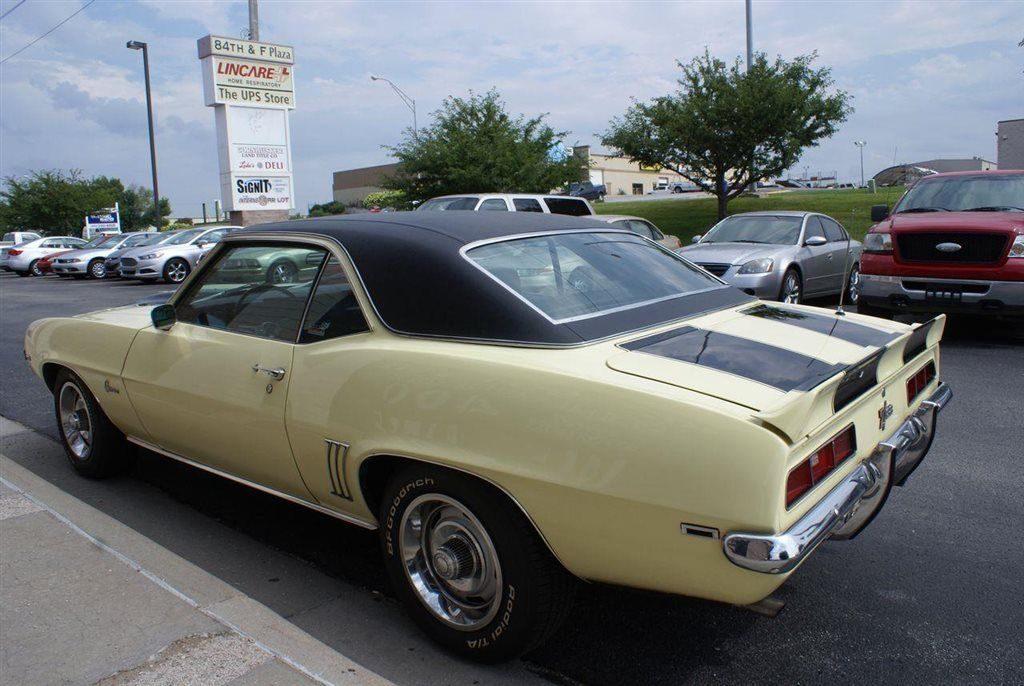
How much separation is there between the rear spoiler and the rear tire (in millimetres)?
3875

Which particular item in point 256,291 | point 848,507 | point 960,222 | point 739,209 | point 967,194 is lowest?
point 848,507

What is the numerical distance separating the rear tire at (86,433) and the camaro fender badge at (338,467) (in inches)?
84.8

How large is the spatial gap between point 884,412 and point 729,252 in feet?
26.6

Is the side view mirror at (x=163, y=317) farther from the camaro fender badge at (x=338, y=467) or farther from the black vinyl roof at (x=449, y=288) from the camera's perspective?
the camaro fender badge at (x=338, y=467)

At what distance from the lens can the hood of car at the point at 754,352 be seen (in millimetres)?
2555

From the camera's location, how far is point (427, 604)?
9.93ft

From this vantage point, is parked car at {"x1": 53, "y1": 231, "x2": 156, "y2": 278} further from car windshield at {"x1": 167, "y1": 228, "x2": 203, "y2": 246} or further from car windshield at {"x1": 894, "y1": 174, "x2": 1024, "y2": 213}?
car windshield at {"x1": 894, "y1": 174, "x2": 1024, "y2": 213}

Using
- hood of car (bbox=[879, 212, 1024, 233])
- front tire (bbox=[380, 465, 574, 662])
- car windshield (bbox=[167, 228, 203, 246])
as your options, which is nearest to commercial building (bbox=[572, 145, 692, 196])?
car windshield (bbox=[167, 228, 203, 246])

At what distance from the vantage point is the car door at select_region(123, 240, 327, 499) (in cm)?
351

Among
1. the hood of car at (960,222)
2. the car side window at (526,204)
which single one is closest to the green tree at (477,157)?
the car side window at (526,204)

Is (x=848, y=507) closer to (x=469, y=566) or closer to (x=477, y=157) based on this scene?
(x=469, y=566)

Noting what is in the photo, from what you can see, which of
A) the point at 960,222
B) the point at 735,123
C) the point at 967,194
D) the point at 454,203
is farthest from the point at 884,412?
the point at 735,123

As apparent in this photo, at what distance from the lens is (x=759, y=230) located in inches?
465

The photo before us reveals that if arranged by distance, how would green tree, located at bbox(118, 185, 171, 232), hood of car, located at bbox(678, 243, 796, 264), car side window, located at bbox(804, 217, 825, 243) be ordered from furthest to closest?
green tree, located at bbox(118, 185, 171, 232) < car side window, located at bbox(804, 217, 825, 243) < hood of car, located at bbox(678, 243, 796, 264)
